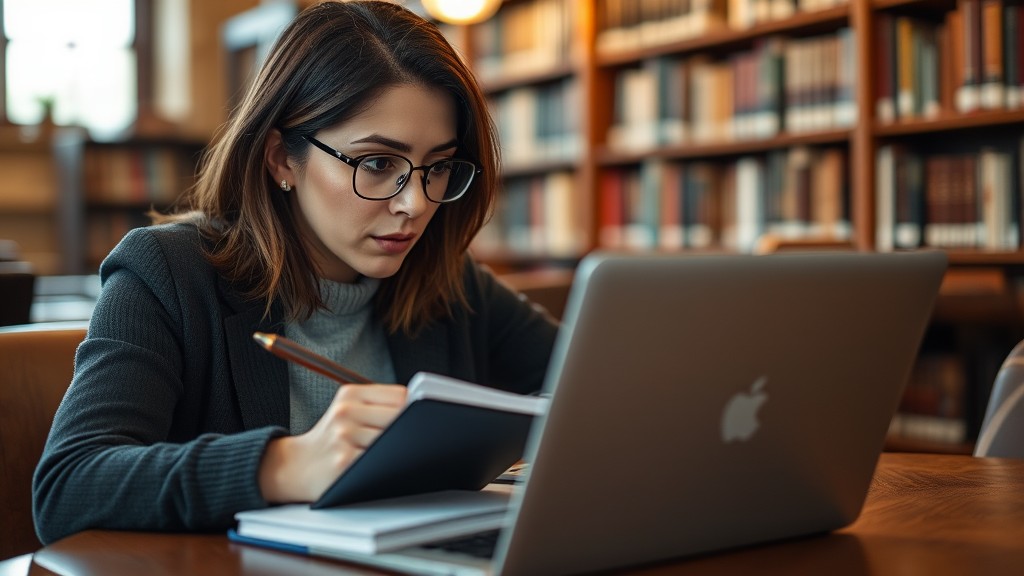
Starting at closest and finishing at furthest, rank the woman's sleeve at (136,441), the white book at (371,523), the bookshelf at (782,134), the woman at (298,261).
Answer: the white book at (371,523), the woman's sleeve at (136,441), the woman at (298,261), the bookshelf at (782,134)

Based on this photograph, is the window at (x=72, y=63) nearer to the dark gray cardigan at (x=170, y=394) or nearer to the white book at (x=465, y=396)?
the dark gray cardigan at (x=170, y=394)

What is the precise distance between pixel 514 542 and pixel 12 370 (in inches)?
29.2

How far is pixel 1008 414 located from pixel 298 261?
2.99 feet

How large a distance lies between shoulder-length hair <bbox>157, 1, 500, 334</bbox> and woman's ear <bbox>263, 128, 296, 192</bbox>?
12 mm

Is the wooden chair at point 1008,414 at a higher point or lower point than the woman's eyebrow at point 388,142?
lower

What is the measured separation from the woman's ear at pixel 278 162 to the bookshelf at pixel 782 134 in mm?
1445

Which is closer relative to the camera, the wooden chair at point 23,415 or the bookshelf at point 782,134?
the wooden chair at point 23,415

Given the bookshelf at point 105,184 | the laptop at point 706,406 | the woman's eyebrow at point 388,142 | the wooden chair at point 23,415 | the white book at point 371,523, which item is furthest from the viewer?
the bookshelf at point 105,184

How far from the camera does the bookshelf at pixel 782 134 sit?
2.82 m

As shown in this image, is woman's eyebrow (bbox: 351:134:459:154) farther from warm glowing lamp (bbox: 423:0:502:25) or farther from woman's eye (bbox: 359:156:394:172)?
warm glowing lamp (bbox: 423:0:502:25)

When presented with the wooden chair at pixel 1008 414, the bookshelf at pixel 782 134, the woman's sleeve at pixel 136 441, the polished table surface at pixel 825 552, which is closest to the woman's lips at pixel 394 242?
the woman's sleeve at pixel 136 441

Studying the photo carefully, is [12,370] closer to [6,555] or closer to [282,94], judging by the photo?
[6,555]

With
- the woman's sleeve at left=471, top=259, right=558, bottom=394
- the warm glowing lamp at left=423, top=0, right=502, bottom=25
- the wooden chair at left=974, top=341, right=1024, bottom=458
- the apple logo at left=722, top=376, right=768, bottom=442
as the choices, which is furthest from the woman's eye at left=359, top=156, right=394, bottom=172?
the warm glowing lamp at left=423, top=0, right=502, bottom=25

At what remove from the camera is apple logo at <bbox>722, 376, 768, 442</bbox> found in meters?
0.75
